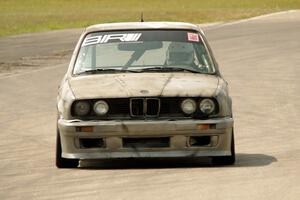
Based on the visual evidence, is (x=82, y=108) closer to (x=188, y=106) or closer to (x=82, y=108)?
(x=82, y=108)

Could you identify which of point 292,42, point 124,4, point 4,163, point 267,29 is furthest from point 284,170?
point 124,4

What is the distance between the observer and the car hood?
10828 millimetres

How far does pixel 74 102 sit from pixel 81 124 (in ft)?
0.87

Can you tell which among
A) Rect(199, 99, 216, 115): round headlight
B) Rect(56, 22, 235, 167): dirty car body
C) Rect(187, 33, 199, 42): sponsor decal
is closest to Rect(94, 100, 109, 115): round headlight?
Rect(56, 22, 235, 167): dirty car body

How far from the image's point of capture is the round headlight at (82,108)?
10836 mm

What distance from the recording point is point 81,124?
10.7m

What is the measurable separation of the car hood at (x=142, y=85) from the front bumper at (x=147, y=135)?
10.9 inches

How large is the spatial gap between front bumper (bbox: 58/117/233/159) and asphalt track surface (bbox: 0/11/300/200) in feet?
0.55

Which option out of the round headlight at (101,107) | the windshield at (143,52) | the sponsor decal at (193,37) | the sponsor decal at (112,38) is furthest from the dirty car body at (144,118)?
the sponsor decal at (193,37)

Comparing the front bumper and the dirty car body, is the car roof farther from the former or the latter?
the front bumper

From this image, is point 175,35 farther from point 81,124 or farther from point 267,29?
point 267,29

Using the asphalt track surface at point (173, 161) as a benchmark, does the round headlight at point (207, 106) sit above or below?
above

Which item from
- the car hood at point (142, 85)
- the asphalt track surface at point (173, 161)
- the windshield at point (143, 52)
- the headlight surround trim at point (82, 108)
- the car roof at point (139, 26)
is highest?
the car roof at point (139, 26)

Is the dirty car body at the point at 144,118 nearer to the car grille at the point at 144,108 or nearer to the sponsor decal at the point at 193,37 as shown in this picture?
the car grille at the point at 144,108
